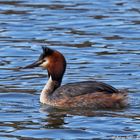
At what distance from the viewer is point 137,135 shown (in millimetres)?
12156

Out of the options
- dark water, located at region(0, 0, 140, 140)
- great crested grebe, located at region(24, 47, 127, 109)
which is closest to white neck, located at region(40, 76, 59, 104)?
great crested grebe, located at region(24, 47, 127, 109)

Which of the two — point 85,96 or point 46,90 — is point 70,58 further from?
point 85,96

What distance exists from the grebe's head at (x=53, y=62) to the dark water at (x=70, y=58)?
0.48m

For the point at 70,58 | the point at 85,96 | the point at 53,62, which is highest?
the point at 53,62

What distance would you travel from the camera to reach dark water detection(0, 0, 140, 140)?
12.9m

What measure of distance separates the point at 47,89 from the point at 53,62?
0.46 meters

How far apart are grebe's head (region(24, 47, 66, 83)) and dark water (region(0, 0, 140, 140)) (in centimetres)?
48

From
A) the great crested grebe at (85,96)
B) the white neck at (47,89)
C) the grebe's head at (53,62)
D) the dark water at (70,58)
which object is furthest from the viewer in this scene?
the grebe's head at (53,62)

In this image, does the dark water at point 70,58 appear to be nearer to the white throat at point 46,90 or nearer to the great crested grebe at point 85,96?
the white throat at point 46,90

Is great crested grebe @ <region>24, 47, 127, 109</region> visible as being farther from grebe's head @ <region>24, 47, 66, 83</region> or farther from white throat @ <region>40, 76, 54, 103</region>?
grebe's head @ <region>24, 47, 66, 83</region>

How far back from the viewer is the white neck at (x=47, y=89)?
14898 mm

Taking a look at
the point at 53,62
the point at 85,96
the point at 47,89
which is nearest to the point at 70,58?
the point at 53,62

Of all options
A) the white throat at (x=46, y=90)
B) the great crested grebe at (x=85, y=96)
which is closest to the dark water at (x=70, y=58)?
the white throat at (x=46, y=90)

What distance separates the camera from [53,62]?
15156 millimetres
